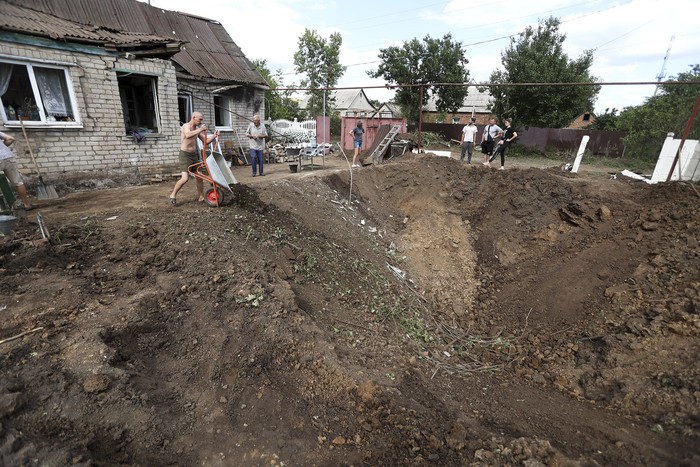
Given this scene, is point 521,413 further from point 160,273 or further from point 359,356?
point 160,273

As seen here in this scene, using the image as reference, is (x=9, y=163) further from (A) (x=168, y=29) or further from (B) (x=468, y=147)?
(B) (x=468, y=147)

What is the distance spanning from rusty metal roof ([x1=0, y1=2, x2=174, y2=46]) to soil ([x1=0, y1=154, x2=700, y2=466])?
3040 millimetres

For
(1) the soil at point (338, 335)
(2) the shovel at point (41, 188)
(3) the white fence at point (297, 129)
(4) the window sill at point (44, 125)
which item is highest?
(4) the window sill at point (44, 125)

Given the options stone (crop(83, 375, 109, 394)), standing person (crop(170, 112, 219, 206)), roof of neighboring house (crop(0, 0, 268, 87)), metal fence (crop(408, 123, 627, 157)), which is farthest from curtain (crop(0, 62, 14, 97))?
metal fence (crop(408, 123, 627, 157))

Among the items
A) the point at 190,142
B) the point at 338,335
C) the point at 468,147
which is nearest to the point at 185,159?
the point at 190,142

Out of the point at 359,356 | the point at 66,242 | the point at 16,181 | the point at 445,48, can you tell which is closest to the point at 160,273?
the point at 66,242

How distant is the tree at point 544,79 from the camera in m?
18.1

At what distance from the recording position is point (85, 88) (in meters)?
7.38

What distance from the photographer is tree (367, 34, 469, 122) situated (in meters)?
25.2

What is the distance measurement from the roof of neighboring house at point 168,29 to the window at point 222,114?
936 millimetres

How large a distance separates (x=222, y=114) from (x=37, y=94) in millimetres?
6558

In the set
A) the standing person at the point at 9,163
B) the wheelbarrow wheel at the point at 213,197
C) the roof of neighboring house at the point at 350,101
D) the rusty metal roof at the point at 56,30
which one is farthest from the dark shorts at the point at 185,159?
the roof of neighboring house at the point at 350,101

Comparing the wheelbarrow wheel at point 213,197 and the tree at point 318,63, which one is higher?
the tree at point 318,63

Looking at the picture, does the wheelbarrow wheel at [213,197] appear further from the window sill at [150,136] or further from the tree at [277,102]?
the tree at [277,102]
